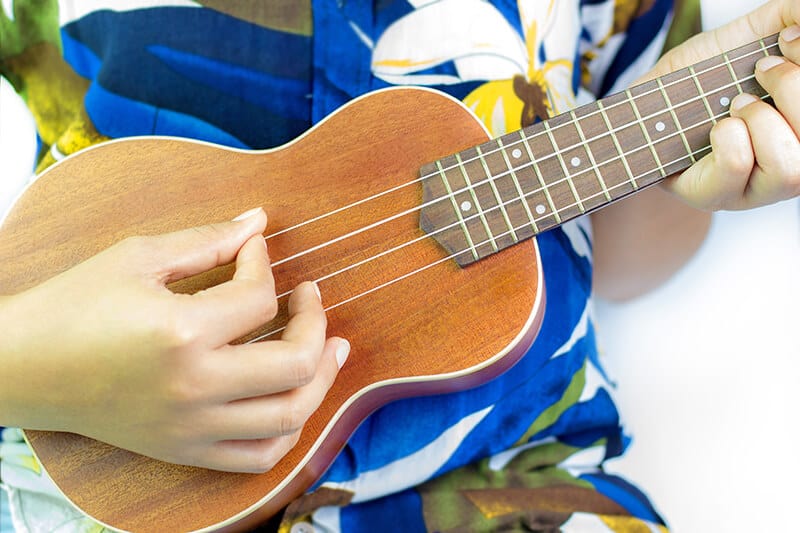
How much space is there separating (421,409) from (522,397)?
0.13 metres

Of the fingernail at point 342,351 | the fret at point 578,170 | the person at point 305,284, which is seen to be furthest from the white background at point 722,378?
the fingernail at point 342,351

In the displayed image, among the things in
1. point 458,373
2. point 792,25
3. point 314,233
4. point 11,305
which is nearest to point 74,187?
point 11,305

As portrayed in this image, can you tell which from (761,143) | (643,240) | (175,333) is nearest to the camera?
(175,333)

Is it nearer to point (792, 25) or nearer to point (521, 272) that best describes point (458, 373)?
point (521, 272)

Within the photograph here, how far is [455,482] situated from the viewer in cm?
77

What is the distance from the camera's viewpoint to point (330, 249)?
637mm

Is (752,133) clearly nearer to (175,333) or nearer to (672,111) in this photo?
(672,111)

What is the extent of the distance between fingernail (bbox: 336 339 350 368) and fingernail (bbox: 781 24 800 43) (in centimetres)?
51

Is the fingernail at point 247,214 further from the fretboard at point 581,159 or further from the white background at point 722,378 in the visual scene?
the white background at point 722,378

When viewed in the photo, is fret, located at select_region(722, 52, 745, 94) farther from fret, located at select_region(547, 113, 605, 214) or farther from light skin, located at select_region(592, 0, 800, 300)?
fret, located at select_region(547, 113, 605, 214)

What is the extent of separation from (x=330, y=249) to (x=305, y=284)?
0.18ft

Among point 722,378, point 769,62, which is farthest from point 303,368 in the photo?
point 722,378

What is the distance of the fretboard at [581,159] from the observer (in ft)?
2.07

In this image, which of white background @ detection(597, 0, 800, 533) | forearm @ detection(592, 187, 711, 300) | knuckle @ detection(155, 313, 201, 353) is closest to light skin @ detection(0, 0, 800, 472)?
knuckle @ detection(155, 313, 201, 353)
